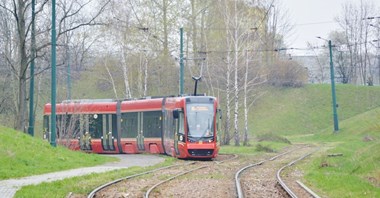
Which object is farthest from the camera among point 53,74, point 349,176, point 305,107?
point 305,107

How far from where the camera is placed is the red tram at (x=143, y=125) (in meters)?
32.9

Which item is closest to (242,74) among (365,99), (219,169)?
(365,99)

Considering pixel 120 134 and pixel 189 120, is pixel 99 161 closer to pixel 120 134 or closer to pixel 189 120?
pixel 189 120

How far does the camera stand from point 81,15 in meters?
42.2

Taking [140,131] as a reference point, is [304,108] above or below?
above

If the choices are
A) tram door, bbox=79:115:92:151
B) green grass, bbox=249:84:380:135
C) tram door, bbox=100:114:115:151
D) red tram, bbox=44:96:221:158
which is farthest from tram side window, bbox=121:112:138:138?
green grass, bbox=249:84:380:135

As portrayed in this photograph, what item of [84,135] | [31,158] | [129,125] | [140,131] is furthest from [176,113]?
[84,135]

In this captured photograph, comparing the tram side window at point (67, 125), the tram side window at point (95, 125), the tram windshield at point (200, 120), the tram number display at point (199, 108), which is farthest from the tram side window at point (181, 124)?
the tram side window at point (95, 125)

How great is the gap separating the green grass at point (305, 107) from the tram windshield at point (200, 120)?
40343 mm

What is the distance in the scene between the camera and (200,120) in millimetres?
33094

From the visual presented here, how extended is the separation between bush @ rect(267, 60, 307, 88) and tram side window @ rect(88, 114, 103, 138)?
4288 cm

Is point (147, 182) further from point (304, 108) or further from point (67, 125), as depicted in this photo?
point (304, 108)

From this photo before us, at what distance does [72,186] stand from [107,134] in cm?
2264

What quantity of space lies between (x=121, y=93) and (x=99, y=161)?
37.0 metres
